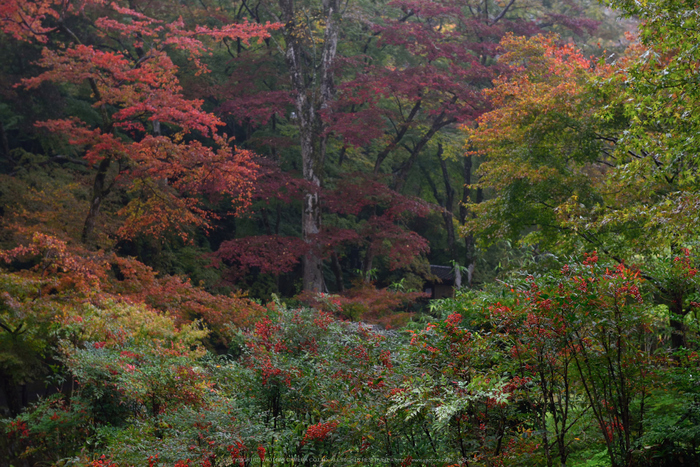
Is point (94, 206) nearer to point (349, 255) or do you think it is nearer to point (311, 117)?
point (311, 117)

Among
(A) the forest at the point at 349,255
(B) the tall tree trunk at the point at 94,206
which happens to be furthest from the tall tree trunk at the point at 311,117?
(B) the tall tree trunk at the point at 94,206

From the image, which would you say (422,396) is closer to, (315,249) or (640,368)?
(640,368)

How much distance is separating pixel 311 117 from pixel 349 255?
719 centimetres

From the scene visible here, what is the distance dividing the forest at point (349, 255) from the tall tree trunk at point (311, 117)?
108 mm

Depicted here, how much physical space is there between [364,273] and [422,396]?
13.7 meters

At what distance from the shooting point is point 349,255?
21.8 metres

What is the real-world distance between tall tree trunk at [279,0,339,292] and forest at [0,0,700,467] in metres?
0.11

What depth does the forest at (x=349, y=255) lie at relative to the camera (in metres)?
3.80

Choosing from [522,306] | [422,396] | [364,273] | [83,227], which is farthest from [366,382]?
[364,273]

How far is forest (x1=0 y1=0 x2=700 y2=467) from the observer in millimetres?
3805

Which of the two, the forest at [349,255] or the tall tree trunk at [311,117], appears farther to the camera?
the tall tree trunk at [311,117]

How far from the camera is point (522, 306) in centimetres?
383

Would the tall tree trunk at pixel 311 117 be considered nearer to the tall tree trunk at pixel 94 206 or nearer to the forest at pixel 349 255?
the forest at pixel 349 255

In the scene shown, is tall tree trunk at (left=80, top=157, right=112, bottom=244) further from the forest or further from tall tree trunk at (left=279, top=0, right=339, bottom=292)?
tall tree trunk at (left=279, top=0, right=339, bottom=292)
